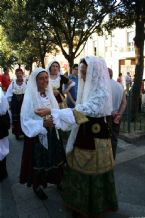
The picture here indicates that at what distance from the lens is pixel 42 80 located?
16.3 ft

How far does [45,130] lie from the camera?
4770 mm

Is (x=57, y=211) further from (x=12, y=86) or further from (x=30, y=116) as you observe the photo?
(x=12, y=86)

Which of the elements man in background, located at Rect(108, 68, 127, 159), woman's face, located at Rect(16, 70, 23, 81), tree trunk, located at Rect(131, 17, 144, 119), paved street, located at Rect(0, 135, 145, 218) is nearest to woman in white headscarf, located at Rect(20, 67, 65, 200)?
paved street, located at Rect(0, 135, 145, 218)

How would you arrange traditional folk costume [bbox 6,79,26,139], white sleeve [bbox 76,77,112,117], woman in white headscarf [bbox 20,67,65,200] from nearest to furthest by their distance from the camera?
white sleeve [bbox 76,77,112,117]
woman in white headscarf [bbox 20,67,65,200]
traditional folk costume [bbox 6,79,26,139]

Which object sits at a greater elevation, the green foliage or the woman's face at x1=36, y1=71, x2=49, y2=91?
the green foliage

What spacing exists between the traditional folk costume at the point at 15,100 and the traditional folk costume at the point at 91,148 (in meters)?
5.05

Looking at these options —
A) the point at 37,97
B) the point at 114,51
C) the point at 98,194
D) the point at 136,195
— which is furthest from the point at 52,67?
the point at 114,51

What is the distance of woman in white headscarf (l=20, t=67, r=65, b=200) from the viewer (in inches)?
192

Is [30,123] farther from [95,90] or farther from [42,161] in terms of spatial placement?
[95,90]

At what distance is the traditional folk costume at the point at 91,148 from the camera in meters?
4.02

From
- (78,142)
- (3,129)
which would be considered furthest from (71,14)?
(78,142)

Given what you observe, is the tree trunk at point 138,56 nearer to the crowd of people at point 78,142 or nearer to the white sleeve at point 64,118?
the crowd of people at point 78,142

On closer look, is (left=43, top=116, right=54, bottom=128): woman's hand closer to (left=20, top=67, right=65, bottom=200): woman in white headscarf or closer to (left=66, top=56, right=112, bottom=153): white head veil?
(left=20, top=67, right=65, bottom=200): woman in white headscarf

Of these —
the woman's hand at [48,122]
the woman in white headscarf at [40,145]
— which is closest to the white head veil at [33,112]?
the woman in white headscarf at [40,145]
